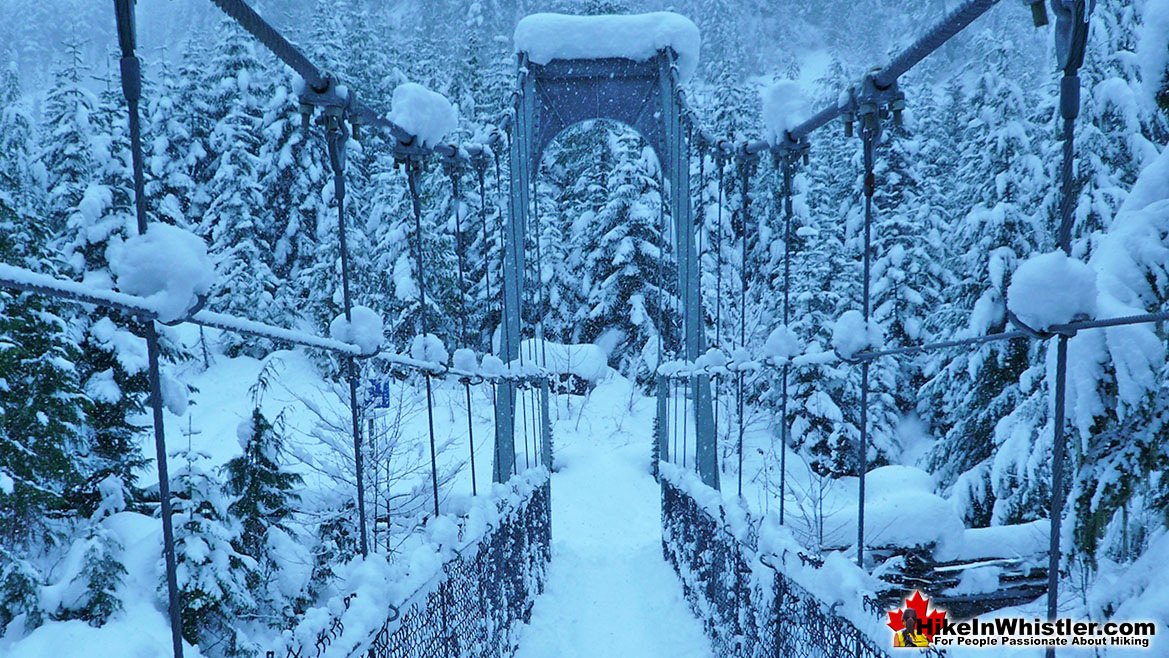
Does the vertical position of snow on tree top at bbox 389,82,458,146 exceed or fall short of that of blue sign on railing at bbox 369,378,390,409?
it exceeds it

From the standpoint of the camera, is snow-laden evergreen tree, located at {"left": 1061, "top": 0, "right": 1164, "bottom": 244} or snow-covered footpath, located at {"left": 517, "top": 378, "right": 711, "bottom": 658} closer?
snow-covered footpath, located at {"left": 517, "top": 378, "right": 711, "bottom": 658}

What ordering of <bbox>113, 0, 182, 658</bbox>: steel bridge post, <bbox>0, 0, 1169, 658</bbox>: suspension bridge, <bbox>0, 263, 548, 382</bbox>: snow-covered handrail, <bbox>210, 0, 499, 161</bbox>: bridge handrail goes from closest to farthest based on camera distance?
<bbox>0, 263, 548, 382</bbox>: snow-covered handrail → <bbox>113, 0, 182, 658</bbox>: steel bridge post → <bbox>0, 0, 1169, 658</bbox>: suspension bridge → <bbox>210, 0, 499, 161</bbox>: bridge handrail

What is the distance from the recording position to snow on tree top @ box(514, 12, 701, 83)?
259 inches

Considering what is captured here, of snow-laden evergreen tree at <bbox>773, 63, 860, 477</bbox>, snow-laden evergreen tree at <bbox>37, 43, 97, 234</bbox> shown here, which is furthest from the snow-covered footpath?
snow-laden evergreen tree at <bbox>37, 43, 97, 234</bbox>

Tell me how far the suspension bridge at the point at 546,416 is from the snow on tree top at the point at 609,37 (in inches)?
2.9

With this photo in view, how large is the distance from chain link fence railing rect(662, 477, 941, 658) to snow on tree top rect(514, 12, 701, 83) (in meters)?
Answer: 4.46

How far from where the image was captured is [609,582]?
189 inches

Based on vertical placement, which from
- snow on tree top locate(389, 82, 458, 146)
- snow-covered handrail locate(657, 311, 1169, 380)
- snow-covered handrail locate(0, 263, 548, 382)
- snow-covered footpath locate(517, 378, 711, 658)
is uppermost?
snow on tree top locate(389, 82, 458, 146)

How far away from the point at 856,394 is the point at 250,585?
1076 cm

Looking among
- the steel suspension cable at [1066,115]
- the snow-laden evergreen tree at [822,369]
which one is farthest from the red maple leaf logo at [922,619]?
the snow-laden evergreen tree at [822,369]

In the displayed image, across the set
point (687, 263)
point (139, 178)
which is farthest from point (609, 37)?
point (139, 178)

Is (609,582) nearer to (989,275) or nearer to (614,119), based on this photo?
(614,119)

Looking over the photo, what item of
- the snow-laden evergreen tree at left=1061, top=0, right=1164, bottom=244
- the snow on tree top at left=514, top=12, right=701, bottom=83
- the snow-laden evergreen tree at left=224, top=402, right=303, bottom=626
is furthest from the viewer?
the snow on tree top at left=514, top=12, right=701, bottom=83

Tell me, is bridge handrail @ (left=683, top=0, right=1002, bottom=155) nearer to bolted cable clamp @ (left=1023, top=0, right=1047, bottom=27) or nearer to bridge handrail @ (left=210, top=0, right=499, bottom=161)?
bolted cable clamp @ (left=1023, top=0, right=1047, bottom=27)
